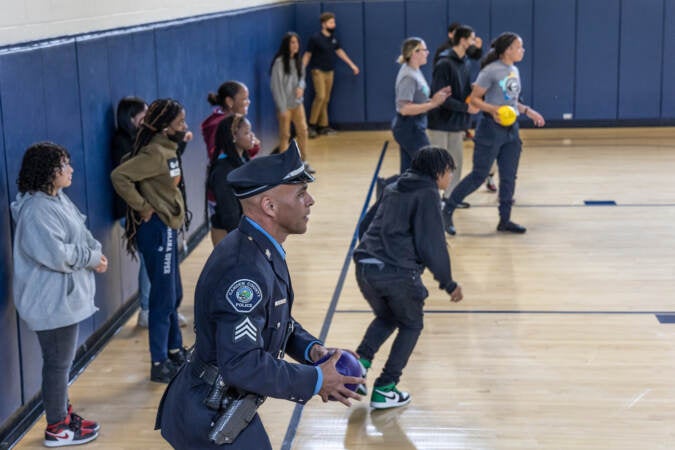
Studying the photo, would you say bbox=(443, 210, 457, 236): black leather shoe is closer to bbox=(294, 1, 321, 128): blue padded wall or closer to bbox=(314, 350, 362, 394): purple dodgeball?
bbox=(314, 350, 362, 394): purple dodgeball

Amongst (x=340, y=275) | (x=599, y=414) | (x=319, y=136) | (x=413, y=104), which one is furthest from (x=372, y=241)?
(x=319, y=136)

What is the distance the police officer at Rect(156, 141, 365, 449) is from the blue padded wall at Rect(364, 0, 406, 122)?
1241 cm

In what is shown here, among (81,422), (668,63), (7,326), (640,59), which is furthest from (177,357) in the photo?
(668,63)

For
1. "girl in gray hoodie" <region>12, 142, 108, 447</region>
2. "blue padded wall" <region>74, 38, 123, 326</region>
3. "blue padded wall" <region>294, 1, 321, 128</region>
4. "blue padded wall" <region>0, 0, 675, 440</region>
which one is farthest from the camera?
"blue padded wall" <region>294, 1, 321, 128</region>

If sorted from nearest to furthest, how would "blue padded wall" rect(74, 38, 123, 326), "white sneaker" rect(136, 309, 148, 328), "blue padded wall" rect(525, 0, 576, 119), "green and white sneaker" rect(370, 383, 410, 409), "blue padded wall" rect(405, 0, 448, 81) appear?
"green and white sneaker" rect(370, 383, 410, 409), "blue padded wall" rect(74, 38, 123, 326), "white sneaker" rect(136, 309, 148, 328), "blue padded wall" rect(525, 0, 576, 119), "blue padded wall" rect(405, 0, 448, 81)

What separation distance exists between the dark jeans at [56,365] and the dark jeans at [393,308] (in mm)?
1631

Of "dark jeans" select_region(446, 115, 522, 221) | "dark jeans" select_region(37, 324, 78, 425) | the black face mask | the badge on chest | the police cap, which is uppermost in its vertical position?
the police cap

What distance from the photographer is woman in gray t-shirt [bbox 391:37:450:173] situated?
29.5 ft

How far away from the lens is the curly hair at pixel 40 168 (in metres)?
4.97

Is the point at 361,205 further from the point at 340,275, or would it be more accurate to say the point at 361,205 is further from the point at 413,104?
the point at 340,275

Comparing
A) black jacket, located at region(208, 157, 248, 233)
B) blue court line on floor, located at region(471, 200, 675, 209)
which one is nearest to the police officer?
black jacket, located at region(208, 157, 248, 233)

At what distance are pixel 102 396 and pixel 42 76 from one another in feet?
6.44

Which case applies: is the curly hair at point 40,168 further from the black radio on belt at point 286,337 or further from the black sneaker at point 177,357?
the black radio on belt at point 286,337

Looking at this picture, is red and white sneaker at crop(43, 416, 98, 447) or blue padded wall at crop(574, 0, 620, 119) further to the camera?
blue padded wall at crop(574, 0, 620, 119)
